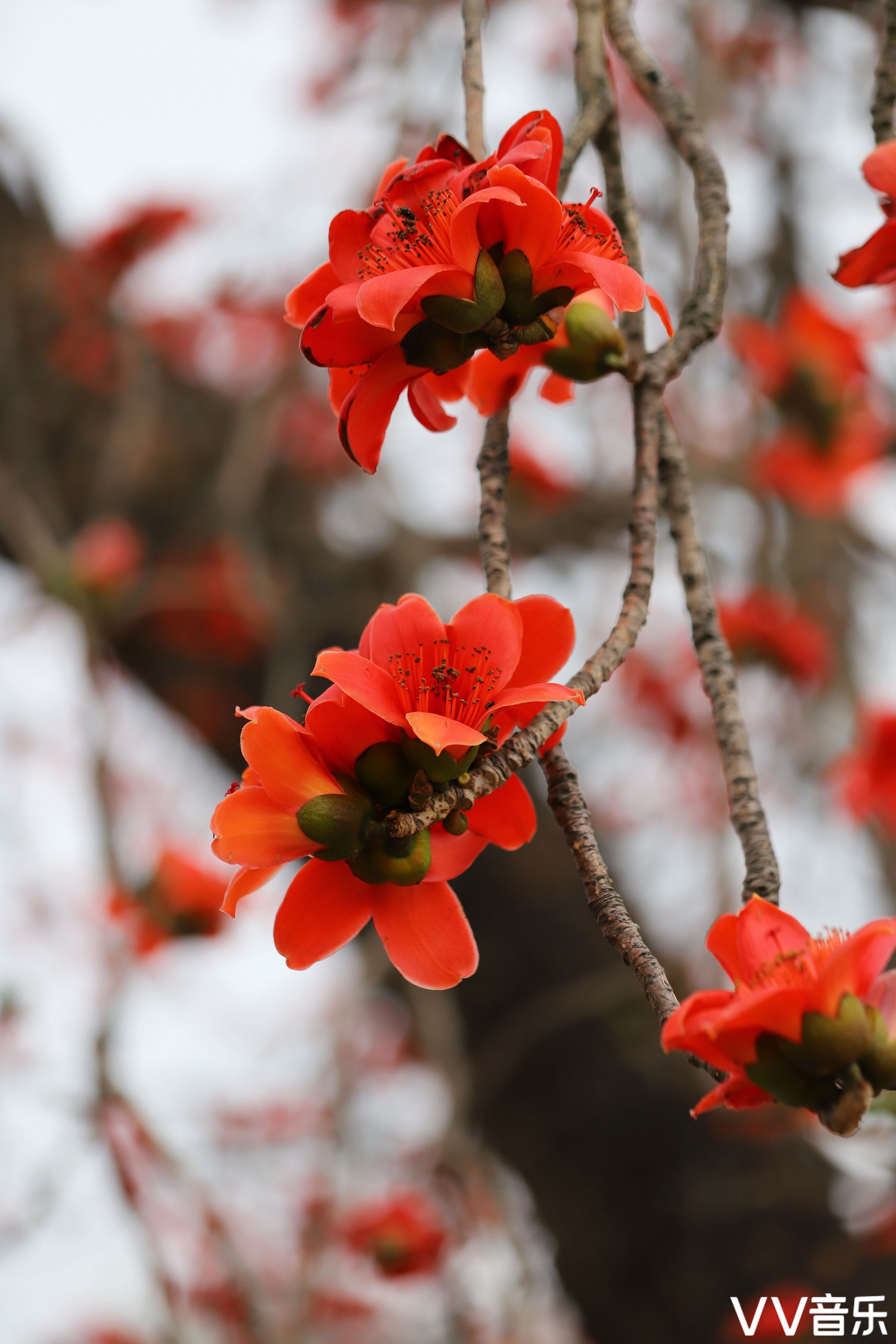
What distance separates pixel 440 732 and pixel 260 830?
0.26ft

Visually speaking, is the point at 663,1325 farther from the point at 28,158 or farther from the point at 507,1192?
the point at 28,158

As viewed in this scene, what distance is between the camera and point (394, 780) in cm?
37

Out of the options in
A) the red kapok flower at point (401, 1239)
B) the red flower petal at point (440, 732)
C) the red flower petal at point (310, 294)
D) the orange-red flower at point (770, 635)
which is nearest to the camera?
the red flower petal at point (440, 732)

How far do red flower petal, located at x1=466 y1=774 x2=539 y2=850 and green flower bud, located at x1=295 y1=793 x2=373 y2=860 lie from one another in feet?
0.15

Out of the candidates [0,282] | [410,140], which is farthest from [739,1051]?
[0,282]

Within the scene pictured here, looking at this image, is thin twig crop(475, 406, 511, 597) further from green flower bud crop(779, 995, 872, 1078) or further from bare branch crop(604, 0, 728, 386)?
green flower bud crop(779, 995, 872, 1078)

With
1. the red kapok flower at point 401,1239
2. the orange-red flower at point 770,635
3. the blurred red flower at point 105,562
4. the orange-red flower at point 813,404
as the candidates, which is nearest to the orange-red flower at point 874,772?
the orange-red flower at point 770,635

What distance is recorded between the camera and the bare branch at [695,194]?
0.46 metres

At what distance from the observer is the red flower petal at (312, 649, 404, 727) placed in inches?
13.6

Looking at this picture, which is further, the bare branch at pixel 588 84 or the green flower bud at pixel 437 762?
the bare branch at pixel 588 84

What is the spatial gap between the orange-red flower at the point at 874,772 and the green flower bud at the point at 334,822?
1.21 metres

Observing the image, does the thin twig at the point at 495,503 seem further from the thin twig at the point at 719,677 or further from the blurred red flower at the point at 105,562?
the blurred red flower at the point at 105,562

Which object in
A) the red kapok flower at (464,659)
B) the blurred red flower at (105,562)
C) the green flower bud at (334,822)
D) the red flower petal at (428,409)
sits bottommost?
the green flower bud at (334,822)

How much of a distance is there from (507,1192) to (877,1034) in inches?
53.8
